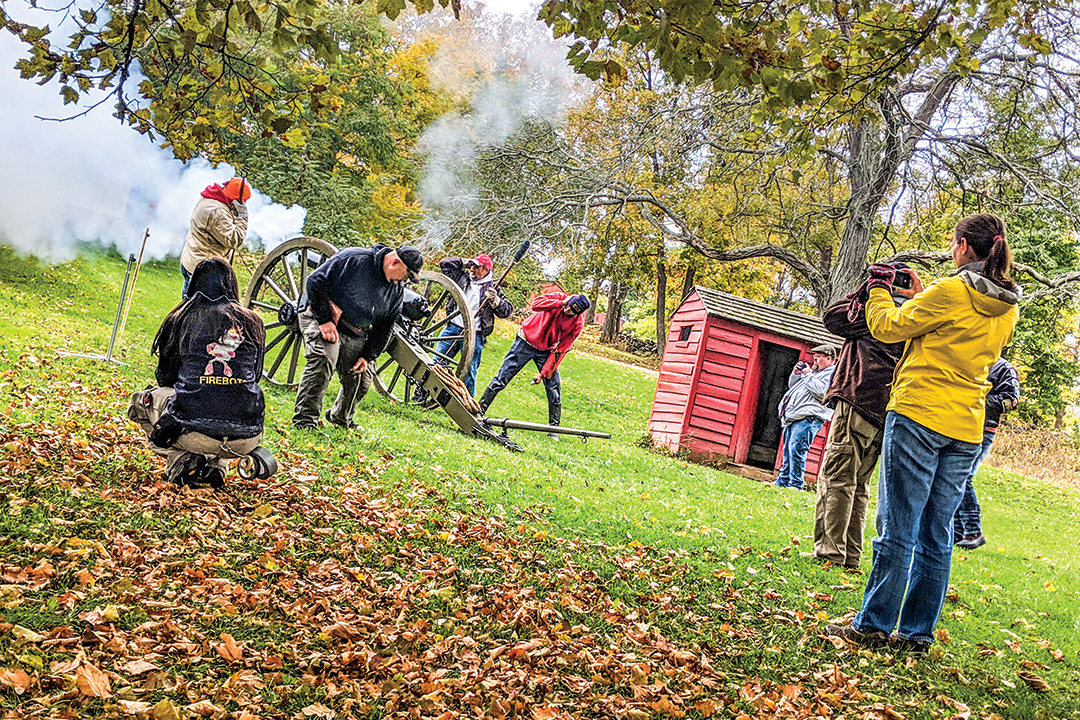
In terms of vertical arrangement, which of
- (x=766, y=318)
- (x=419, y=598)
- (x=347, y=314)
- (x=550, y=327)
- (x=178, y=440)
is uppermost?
(x=766, y=318)

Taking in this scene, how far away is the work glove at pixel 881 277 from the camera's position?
4.57 metres

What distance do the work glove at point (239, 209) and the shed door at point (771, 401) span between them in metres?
10.3

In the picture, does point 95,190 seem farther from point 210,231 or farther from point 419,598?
point 419,598

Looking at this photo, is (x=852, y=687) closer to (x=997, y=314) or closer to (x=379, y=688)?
(x=997, y=314)

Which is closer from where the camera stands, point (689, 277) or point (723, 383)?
point (723, 383)

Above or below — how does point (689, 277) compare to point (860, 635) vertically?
above

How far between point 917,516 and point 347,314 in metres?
5.05

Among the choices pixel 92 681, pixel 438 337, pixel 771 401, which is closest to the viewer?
pixel 92 681

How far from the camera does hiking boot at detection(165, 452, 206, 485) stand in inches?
195

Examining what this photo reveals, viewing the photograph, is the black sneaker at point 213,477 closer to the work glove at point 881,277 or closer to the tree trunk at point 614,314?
the work glove at point 881,277

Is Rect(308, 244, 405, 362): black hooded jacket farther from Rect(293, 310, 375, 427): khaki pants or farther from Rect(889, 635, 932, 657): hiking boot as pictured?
Rect(889, 635, 932, 657): hiking boot

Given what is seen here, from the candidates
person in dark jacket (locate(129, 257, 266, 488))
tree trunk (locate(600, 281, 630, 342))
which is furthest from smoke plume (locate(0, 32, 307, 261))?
tree trunk (locate(600, 281, 630, 342))

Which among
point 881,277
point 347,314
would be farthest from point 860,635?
point 347,314

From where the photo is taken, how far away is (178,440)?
15.6ft
